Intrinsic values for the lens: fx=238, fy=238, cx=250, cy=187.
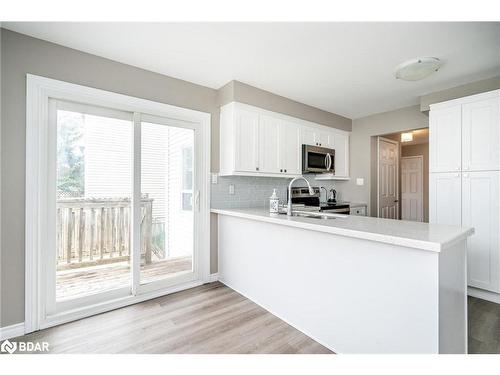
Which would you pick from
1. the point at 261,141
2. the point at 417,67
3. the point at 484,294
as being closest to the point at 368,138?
the point at 417,67

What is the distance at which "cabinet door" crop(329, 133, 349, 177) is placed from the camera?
13.3 feet

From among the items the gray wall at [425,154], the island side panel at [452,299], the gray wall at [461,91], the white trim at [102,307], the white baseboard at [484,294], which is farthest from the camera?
the gray wall at [425,154]

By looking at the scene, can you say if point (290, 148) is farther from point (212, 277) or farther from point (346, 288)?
point (346, 288)

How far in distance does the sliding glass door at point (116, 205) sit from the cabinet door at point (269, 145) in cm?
81

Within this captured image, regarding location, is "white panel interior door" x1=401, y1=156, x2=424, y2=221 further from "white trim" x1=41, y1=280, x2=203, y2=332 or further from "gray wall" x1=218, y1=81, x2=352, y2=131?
"white trim" x1=41, y1=280, x2=203, y2=332

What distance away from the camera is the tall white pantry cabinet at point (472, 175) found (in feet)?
8.11

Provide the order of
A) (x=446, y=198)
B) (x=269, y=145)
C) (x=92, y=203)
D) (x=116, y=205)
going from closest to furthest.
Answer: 1. (x=92, y=203)
2. (x=116, y=205)
3. (x=446, y=198)
4. (x=269, y=145)

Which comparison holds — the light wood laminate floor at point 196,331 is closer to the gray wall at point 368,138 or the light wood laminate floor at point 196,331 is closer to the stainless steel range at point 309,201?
the stainless steel range at point 309,201

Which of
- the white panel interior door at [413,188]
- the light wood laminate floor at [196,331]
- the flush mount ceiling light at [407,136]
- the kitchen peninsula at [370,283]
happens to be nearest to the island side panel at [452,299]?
the kitchen peninsula at [370,283]

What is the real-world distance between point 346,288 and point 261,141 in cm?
198

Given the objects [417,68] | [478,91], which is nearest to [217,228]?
[417,68]

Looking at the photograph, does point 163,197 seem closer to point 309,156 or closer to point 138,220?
point 138,220

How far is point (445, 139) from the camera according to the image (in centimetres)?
280

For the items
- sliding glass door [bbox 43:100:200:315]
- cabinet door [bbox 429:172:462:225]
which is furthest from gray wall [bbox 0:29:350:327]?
cabinet door [bbox 429:172:462:225]
